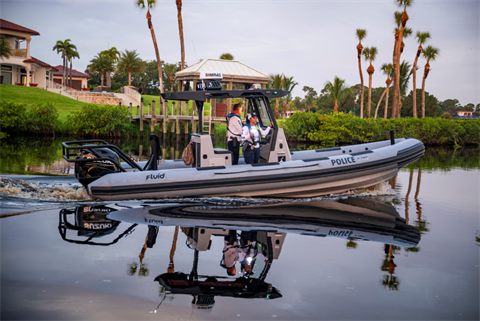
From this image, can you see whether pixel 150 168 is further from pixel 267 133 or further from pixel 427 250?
pixel 427 250

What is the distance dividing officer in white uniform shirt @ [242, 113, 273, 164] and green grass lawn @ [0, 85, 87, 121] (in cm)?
2345

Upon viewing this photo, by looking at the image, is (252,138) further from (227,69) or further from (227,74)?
(227,69)

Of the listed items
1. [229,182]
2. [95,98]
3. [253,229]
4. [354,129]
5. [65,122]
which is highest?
[95,98]

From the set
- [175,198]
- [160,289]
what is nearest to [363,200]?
[175,198]

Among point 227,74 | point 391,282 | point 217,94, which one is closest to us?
point 391,282

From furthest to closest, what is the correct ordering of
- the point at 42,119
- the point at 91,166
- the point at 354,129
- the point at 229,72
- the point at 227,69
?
the point at 354,129, the point at 42,119, the point at 227,69, the point at 229,72, the point at 91,166

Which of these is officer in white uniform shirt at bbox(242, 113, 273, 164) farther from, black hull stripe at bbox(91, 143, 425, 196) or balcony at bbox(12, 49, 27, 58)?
balcony at bbox(12, 49, 27, 58)

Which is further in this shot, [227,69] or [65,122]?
[65,122]

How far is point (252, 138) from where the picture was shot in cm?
738

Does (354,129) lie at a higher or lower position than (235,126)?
higher

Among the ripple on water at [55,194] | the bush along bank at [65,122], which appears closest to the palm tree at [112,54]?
the bush along bank at [65,122]

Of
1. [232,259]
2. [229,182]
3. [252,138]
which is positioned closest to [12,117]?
[252,138]

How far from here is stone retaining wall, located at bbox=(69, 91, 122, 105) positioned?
3734 cm

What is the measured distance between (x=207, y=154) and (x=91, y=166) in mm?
1834
